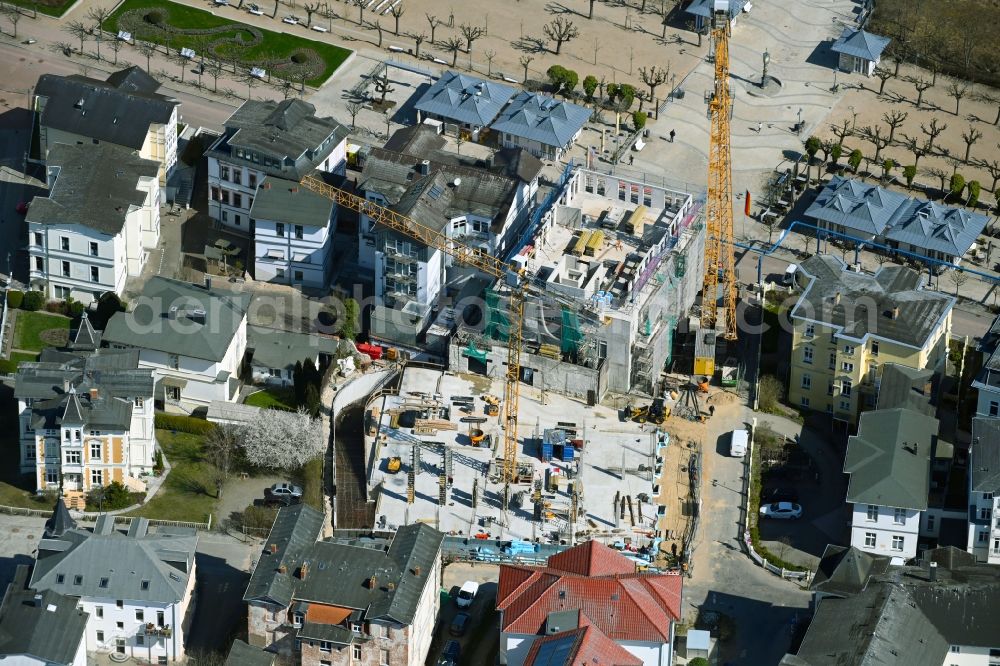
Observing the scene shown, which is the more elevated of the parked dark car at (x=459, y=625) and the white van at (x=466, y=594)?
the white van at (x=466, y=594)

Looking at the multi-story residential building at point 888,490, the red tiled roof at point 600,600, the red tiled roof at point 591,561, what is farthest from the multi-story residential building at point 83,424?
the multi-story residential building at point 888,490

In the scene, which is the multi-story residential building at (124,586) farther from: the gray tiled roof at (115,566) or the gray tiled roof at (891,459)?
the gray tiled roof at (891,459)

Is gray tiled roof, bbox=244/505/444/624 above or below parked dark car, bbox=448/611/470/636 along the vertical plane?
above

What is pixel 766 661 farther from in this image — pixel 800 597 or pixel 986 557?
pixel 986 557

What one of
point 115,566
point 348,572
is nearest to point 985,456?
point 348,572

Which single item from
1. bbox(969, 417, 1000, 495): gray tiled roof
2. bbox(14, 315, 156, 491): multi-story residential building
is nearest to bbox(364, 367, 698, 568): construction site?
bbox(14, 315, 156, 491): multi-story residential building

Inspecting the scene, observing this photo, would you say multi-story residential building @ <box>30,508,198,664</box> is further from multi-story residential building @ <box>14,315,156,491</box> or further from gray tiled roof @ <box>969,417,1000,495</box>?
gray tiled roof @ <box>969,417,1000,495</box>

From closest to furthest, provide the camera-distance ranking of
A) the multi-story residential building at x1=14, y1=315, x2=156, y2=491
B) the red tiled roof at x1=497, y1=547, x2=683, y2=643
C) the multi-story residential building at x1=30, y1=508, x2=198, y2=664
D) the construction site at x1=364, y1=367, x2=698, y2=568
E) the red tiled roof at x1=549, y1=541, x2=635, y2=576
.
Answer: the red tiled roof at x1=497, y1=547, x2=683, y2=643 < the multi-story residential building at x1=30, y1=508, x2=198, y2=664 < the red tiled roof at x1=549, y1=541, x2=635, y2=576 < the multi-story residential building at x1=14, y1=315, x2=156, y2=491 < the construction site at x1=364, y1=367, x2=698, y2=568
